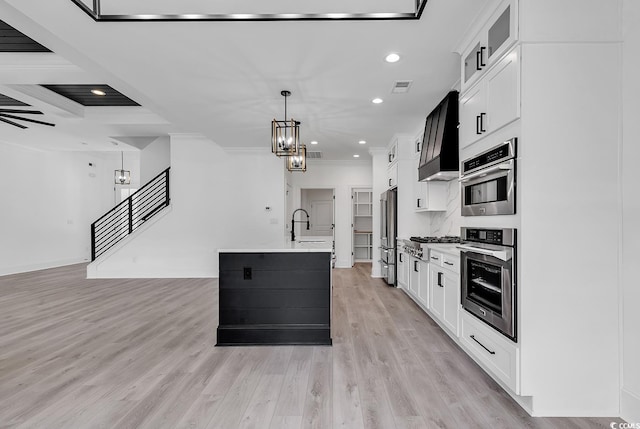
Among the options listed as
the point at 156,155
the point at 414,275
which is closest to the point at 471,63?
the point at 414,275

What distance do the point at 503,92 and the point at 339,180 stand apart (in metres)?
6.42

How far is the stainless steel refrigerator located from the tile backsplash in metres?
0.79

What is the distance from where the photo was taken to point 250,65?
307cm

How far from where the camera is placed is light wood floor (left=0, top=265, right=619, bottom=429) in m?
1.92

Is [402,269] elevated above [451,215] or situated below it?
below

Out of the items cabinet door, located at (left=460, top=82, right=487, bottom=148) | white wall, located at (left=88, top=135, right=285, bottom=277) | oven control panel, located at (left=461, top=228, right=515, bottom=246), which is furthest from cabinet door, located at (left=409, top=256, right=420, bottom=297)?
white wall, located at (left=88, top=135, right=285, bottom=277)

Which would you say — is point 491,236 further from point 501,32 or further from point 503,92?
point 501,32

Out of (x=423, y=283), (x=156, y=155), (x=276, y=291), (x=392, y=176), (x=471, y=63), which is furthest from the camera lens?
(x=156, y=155)

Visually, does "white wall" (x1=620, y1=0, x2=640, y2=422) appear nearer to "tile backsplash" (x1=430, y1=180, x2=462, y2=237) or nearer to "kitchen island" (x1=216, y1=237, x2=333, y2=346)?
"kitchen island" (x1=216, y1=237, x2=333, y2=346)

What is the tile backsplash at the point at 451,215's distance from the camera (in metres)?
4.53

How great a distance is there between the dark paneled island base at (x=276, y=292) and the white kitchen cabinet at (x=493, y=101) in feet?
5.57

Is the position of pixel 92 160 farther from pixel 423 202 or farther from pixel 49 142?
pixel 423 202

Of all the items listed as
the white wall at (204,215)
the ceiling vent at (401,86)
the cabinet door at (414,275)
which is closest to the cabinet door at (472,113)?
the ceiling vent at (401,86)

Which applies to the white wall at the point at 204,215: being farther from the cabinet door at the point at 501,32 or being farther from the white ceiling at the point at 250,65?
the cabinet door at the point at 501,32
